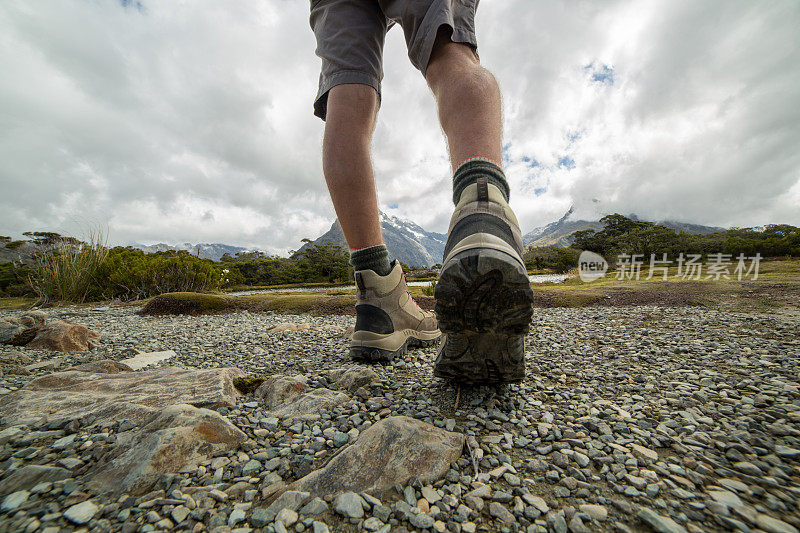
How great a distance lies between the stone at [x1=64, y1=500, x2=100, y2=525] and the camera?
79 cm

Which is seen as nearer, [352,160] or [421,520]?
[421,520]

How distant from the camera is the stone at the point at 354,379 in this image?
1.78 meters

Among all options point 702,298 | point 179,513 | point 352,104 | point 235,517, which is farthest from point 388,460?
point 702,298

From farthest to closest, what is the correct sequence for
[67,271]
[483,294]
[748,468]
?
[67,271] → [483,294] → [748,468]

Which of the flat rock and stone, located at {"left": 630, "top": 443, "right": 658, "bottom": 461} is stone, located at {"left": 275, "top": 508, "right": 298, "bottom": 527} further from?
stone, located at {"left": 630, "top": 443, "right": 658, "bottom": 461}

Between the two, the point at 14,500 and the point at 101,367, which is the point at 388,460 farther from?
the point at 101,367

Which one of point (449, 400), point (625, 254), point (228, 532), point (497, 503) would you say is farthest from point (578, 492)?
point (625, 254)

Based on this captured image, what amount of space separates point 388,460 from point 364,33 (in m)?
2.46

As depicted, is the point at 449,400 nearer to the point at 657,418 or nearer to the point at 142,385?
the point at 657,418

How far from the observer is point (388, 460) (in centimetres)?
104

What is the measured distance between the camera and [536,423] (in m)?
1.34

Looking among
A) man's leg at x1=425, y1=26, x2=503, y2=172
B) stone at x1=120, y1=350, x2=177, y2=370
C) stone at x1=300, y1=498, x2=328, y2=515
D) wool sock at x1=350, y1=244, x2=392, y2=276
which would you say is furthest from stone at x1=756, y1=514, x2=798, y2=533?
stone at x1=120, y1=350, x2=177, y2=370

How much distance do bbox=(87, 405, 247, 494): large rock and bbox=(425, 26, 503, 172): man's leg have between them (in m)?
1.54

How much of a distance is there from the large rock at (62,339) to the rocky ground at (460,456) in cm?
123
